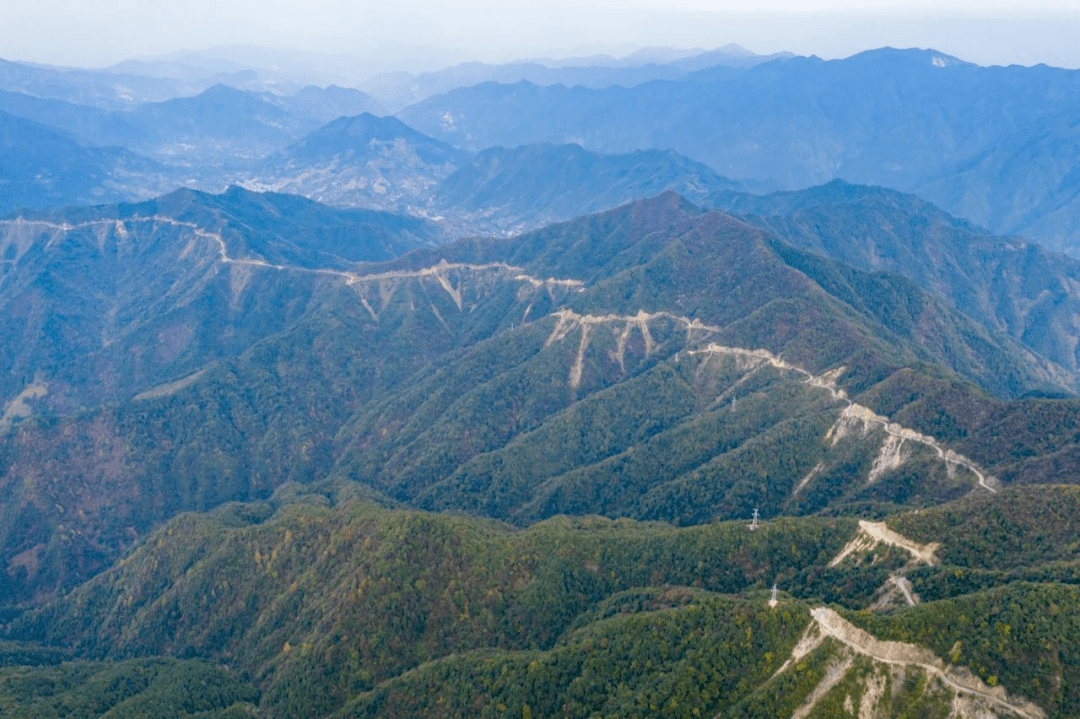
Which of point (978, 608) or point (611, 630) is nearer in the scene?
point (978, 608)

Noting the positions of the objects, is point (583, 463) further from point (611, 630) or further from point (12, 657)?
point (12, 657)

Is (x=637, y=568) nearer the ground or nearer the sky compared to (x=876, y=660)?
nearer the ground

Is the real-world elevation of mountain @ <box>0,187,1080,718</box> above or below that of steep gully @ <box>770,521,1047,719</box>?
below

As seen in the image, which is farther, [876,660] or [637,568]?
[637,568]

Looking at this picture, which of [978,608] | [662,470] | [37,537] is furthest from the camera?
[37,537]

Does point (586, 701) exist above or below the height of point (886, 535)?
below

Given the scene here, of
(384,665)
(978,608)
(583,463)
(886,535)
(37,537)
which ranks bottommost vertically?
(37,537)

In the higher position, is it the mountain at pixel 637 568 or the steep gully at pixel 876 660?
the steep gully at pixel 876 660

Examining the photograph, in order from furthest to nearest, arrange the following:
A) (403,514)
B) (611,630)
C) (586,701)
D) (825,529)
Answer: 1. (403,514)
2. (825,529)
3. (611,630)
4. (586,701)

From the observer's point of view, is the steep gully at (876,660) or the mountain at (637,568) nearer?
the steep gully at (876,660)

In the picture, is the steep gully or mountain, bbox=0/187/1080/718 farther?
mountain, bbox=0/187/1080/718

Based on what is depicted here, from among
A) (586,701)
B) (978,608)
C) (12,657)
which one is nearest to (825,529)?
(978,608)
